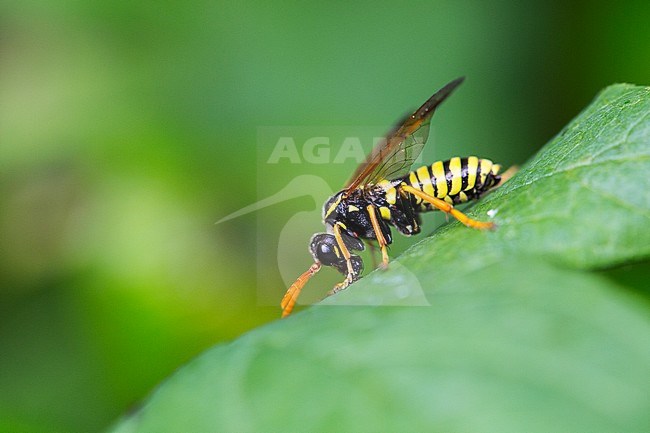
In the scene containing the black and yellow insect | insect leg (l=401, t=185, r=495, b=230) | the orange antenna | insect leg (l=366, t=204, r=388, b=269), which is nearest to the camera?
insect leg (l=401, t=185, r=495, b=230)

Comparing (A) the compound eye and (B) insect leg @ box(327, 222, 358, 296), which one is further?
(A) the compound eye

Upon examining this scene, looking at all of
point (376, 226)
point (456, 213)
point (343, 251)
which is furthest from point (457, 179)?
point (456, 213)

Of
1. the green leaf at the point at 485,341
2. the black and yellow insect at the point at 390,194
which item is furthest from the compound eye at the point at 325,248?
the green leaf at the point at 485,341

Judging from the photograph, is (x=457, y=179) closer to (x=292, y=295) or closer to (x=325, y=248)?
(x=325, y=248)

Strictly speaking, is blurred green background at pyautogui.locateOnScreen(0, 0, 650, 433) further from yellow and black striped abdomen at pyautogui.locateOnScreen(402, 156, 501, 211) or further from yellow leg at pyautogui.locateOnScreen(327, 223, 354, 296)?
yellow and black striped abdomen at pyautogui.locateOnScreen(402, 156, 501, 211)

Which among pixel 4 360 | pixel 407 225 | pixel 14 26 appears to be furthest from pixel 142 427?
pixel 14 26

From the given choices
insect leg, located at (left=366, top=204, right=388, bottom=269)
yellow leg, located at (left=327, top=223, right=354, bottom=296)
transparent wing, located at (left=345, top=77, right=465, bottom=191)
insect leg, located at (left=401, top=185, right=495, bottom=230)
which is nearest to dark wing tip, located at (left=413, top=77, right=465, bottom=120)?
transparent wing, located at (left=345, top=77, right=465, bottom=191)

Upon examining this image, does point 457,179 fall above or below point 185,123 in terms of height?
below

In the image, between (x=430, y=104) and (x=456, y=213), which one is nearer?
(x=456, y=213)

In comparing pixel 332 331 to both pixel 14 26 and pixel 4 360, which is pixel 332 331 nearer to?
pixel 4 360
